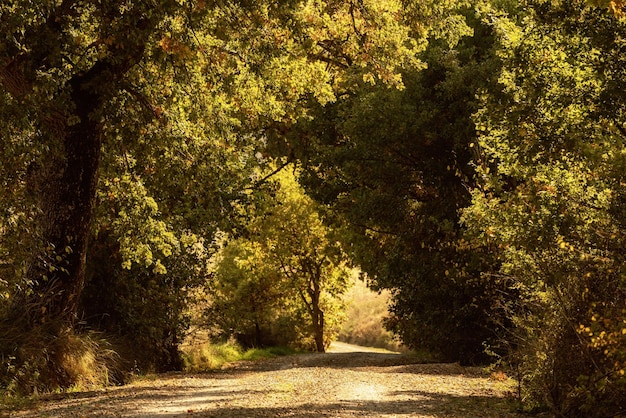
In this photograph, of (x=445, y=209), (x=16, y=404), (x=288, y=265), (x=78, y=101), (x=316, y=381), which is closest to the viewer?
(x=16, y=404)

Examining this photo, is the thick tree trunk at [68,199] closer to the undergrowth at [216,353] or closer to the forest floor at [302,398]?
the forest floor at [302,398]

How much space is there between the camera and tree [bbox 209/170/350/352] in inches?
1390

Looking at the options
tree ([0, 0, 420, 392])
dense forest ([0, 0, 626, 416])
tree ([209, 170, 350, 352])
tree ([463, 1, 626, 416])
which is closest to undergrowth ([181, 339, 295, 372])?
dense forest ([0, 0, 626, 416])

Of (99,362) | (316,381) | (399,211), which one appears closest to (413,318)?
(399,211)

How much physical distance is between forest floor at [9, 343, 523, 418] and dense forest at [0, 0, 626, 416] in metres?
1.02

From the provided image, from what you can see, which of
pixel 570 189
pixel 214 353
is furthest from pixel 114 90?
pixel 214 353

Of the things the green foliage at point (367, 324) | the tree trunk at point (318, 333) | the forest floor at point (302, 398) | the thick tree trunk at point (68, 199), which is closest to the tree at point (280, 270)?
the tree trunk at point (318, 333)

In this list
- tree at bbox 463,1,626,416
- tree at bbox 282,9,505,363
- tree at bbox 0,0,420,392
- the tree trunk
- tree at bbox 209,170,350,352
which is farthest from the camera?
the tree trunk

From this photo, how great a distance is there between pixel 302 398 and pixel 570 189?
17.5 feet

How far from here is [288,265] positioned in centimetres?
3622

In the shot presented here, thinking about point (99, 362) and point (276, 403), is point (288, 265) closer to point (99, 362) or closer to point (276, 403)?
point (99, 362)

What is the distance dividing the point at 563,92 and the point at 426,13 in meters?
5.40

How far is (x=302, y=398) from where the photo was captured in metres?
12.0

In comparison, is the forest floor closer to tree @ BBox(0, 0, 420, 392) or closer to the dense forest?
the dense forest
